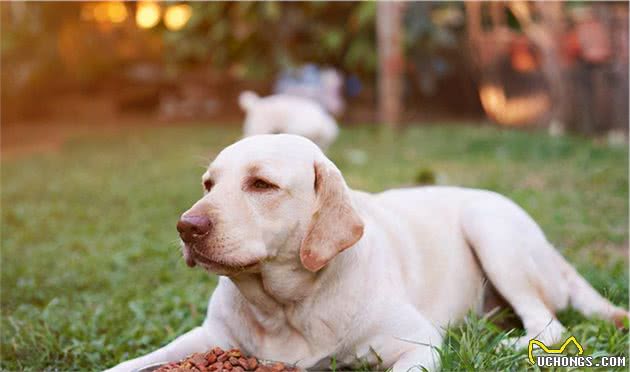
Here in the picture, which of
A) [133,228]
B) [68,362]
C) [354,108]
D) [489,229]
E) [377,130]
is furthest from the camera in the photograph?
[354,108]

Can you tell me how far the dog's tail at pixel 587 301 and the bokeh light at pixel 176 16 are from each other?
1144 cm

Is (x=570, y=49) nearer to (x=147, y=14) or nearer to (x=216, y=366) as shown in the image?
(x=147, y=14)

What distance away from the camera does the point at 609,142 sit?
34.3 ft

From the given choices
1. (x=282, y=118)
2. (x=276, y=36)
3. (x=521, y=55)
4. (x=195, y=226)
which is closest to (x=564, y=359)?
(x=195, y=226)

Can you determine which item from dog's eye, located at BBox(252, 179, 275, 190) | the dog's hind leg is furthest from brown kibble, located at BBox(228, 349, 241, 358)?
the dog's hind leg

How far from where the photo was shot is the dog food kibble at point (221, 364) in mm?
2848

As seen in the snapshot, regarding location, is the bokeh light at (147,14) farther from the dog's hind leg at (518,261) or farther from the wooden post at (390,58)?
the dog's hind leg at (518,261)

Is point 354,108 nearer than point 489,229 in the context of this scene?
No

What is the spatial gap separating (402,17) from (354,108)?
2.57 m

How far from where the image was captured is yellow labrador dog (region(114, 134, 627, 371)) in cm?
285

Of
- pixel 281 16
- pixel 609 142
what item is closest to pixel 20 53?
pixel 281 16

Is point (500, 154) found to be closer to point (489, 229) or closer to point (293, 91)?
point (293, 91)

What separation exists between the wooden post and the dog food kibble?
34.6ft

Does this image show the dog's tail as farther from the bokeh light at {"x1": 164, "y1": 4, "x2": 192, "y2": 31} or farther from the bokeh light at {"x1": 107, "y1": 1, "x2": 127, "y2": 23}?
the bokeh light at {"x1": 107, "y1": 1, "x2": 127, "y2": 23}
